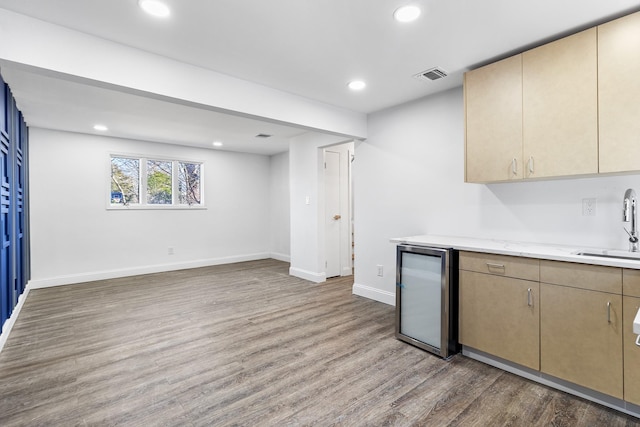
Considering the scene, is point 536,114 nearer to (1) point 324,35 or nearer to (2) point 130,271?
(1) point 324,35

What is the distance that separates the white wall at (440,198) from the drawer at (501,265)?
1.91 ft

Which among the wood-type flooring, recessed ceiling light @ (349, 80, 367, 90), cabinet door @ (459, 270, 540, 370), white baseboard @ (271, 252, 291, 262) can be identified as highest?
recessed ceiling light @ (349, 80, 367, 90)

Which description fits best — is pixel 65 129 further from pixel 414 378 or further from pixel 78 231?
pixel 414 378

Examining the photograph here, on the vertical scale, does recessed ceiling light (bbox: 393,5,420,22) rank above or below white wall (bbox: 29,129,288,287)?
above

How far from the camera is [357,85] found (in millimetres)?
3074

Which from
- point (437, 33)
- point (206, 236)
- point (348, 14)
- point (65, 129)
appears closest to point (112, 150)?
point (65, 129)

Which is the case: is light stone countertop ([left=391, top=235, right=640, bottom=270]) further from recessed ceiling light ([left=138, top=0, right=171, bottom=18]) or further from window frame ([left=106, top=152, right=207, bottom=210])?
window frame ([left=106, top=152, right=207, bottom=210])

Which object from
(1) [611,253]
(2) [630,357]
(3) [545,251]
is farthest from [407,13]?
(2) [630,357]

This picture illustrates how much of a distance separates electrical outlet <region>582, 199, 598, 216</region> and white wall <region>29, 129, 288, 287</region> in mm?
5600

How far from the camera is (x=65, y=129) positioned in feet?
15.9

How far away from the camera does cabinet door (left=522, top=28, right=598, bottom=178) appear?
2029 mm

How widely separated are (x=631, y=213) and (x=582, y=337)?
0.89 meters

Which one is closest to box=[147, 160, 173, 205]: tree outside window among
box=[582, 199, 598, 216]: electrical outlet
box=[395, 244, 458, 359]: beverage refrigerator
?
box=[395, 244, 458, 359]: beverage refrigerator

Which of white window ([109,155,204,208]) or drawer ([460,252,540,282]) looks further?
white window ([109,155,204,208])
